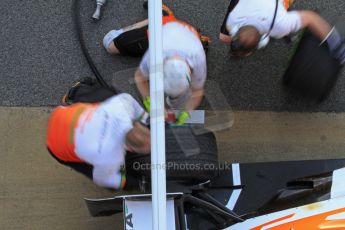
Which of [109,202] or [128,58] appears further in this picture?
[128,58]

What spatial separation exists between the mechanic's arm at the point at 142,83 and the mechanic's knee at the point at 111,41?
1.93ft

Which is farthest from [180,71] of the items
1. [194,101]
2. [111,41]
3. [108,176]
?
[111,41]

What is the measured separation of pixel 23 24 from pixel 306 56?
1.86 m

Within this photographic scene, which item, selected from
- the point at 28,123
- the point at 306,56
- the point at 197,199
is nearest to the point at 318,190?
the point at 197,199

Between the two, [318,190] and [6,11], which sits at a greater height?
[6,11]

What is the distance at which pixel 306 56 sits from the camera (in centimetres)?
238

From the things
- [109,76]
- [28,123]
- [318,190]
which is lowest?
[318,190]

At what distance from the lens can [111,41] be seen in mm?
2787

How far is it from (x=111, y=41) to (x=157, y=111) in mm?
1454

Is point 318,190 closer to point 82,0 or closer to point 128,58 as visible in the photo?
point 128,58

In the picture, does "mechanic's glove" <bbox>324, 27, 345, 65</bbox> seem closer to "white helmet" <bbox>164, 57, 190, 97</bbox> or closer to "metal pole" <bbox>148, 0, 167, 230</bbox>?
"white helmet" <bbox>164, 57, 190, 97</bbox>

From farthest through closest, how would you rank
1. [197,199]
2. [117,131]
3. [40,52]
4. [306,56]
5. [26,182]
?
[40,52] → [26,182] → [306,56] → [197,199] → [117,131]

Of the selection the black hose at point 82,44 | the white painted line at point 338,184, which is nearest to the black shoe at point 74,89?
the black hose at point 82,44

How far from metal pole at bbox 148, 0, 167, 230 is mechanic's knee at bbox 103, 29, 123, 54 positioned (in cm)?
132
